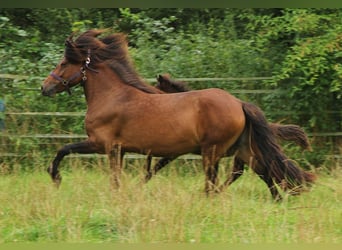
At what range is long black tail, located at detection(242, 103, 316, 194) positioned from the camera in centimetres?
633

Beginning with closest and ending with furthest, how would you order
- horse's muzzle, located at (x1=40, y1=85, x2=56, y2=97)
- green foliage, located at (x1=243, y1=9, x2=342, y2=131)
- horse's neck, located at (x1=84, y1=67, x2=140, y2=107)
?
horse's neck, located at (x1=84, y1=67, x2=140, y2=107), horse's muzzle, located at (x1=40, y1=85, x2=56, y2=97), green foliage, located at (x1=243, y1=9, x2=342, y2=131)

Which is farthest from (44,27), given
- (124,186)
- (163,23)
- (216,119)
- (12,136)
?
(124,186)

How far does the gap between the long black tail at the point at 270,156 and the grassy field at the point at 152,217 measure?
0.55 metres

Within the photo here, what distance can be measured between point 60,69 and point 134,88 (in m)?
0.89

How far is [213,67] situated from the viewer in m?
9.81

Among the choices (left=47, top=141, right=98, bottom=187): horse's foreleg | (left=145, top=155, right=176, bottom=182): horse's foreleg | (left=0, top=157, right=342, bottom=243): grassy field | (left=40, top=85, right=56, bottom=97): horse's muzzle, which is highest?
(left=40, top=85, right=56, bottom=97): horse's muzzle

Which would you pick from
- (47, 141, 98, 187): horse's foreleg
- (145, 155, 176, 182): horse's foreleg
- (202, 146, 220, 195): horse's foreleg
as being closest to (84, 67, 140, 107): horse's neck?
(47, 141, 98, 187): horse's foreleg

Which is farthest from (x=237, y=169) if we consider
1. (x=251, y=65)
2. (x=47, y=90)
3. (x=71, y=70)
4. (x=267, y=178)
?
(x=251, y=65)

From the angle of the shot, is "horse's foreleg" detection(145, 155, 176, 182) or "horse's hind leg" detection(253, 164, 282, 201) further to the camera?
"horse's foreleg" detection(145, 155, 176, 182)

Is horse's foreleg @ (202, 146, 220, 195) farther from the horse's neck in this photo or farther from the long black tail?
the horse's neck

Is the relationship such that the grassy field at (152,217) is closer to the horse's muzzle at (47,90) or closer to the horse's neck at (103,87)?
the horse's neck at (103,87)

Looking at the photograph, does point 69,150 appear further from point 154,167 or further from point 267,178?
point 267,178

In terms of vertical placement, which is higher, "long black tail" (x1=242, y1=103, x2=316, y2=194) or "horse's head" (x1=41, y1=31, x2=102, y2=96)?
"horse's head" (x1=41, y1=31, x2=102, y2=96)

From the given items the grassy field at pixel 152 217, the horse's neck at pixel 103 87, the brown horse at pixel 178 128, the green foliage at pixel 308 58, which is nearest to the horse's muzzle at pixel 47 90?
the brown horse at pixel 178 128
